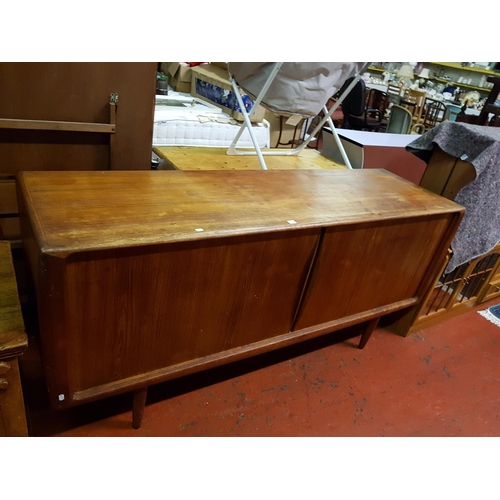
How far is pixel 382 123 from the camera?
17.8 ft

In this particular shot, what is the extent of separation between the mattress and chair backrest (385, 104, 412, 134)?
269 centimetres

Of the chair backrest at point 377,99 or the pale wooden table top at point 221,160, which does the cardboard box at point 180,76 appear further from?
the chair backrest at point 377,99

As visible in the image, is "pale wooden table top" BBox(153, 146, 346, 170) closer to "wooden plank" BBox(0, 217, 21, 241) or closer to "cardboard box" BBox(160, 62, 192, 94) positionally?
"wooden plank" BBox(0, 217, 21, 241)

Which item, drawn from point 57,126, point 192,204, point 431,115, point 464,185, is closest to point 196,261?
point 192,204

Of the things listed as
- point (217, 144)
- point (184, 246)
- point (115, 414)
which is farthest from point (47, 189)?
point (217, 144)

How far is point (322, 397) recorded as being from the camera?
1.70 m

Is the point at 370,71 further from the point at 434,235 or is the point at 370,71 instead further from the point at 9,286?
the point at 9,286

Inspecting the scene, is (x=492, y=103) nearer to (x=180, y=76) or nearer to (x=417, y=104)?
(x=180, y=76)

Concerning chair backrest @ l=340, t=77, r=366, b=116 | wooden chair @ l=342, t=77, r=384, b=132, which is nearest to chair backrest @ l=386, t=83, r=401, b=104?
wooden chair @ l=342, t=77, r=384, b=132

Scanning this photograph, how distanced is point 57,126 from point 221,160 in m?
0.85

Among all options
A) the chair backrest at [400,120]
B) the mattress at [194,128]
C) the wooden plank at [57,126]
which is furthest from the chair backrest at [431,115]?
the wooden plank at [57,126]

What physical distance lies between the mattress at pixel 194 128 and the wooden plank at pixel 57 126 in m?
0.60

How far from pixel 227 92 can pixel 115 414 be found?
6.72ft

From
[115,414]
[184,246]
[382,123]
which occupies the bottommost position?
[115,414]
